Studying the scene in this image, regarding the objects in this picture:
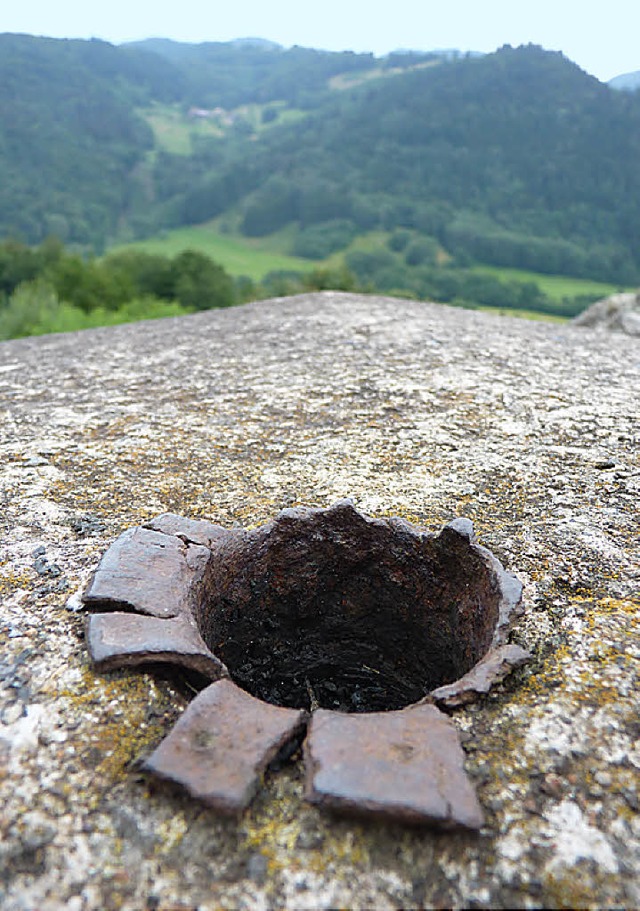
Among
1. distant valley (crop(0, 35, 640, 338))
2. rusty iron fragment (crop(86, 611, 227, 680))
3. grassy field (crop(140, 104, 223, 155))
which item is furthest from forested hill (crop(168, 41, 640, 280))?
rusty iron fragment (crop(86, 611, 227, 680))

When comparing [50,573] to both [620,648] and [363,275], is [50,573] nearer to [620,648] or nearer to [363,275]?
[620,648]

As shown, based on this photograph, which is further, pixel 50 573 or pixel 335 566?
pixel 335 566

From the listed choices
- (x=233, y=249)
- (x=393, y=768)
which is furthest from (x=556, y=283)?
(x=393, y=768)

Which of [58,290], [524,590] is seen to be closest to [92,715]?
[524,590]

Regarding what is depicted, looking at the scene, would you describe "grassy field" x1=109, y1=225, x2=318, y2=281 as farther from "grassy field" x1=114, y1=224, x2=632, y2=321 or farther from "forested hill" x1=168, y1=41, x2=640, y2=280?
"forested hill" x1=168, y1=41, x2=640, y2=280

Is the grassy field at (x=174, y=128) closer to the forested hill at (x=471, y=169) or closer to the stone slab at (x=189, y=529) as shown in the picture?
the forested hill at (x=471, y=169)

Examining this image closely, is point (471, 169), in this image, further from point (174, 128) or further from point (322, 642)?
point (322, 642)

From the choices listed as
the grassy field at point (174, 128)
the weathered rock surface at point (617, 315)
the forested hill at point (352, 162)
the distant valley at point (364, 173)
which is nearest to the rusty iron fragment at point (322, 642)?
the weathered rock surface at point (617, 315)
